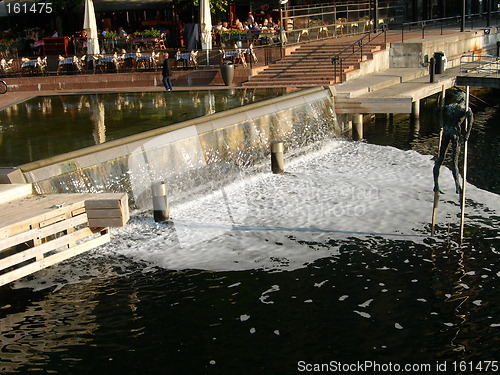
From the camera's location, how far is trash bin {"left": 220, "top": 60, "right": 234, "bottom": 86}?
26547 mm

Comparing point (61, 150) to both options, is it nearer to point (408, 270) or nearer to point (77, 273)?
point (77, 273)

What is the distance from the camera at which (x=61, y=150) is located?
15.6 meters

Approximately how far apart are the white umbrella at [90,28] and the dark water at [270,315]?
18625 mm

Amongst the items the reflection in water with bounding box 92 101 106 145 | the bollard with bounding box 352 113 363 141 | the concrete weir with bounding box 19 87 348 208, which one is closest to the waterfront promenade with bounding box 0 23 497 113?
the bollard with bounding box 352 113 363 141

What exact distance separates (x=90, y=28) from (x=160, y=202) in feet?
56.8

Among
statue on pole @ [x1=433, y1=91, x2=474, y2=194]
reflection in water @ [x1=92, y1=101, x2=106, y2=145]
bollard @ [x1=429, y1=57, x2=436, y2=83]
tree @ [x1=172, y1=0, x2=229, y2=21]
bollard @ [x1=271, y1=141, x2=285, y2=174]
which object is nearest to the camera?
statue on pole @ [x1=433, y1=91, x2=474, y2=194]

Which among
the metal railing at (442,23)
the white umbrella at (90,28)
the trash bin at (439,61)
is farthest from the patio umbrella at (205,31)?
the metal railing at (442,23)

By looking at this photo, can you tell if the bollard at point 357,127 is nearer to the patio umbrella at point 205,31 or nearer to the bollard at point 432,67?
the bollard at point 432,67

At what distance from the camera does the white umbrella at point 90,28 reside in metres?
29.2

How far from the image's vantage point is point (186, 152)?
1711 cm

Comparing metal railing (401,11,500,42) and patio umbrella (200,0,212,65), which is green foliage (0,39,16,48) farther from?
metal railing (401,11,500,42)

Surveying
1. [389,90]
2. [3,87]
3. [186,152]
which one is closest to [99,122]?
[186,152]

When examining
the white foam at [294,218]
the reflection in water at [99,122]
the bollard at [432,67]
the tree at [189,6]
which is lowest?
the white foam at [294,218]

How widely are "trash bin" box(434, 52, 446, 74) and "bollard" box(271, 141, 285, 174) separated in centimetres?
1160
